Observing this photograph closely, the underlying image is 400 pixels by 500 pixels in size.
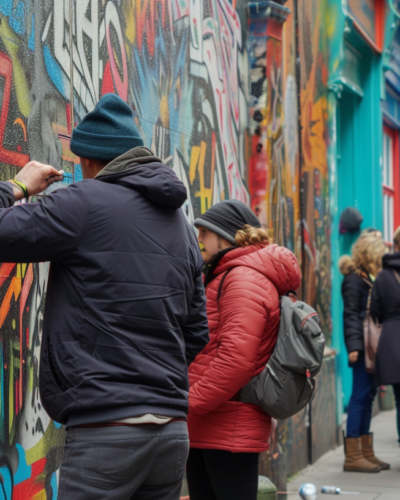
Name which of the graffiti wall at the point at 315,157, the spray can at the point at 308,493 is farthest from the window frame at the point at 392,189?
the spray can at the point at 308,493

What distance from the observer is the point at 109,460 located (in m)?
2.52

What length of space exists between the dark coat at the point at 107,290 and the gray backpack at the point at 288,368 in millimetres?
1312

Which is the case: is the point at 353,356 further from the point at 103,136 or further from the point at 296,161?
the point at 103,136

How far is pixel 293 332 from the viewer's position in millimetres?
3988

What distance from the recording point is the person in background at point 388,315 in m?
7.09

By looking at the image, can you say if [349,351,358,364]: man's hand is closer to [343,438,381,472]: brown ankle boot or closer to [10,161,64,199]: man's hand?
[343,438,381,472]: brown ankle boot

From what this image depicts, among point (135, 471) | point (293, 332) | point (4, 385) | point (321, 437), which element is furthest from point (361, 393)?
point (135, 471)

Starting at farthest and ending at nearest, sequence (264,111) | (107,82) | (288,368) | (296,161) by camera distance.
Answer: (296,161) < (264,111) < (107,82) < (288,368)

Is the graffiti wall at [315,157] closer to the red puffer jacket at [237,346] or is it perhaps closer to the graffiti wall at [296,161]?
the graffiti wall at [296,161]

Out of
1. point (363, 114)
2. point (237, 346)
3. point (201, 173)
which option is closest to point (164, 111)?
point (201, 173)

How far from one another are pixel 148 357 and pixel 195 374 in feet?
4.83

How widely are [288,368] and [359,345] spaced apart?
3.56 meters

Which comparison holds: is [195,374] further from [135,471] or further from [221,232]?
[135,471]

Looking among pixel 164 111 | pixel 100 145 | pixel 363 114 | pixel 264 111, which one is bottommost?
pixel 100 145
